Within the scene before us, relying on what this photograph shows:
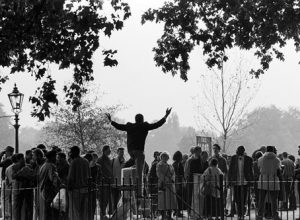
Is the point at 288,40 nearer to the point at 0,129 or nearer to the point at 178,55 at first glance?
the point at 178,55

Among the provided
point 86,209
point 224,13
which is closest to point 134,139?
point 86,209

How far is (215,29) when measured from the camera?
2139cm

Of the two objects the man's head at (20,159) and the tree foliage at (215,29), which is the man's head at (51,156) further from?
the tree foliage at (215,29)

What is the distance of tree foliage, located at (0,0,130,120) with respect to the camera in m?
17.7

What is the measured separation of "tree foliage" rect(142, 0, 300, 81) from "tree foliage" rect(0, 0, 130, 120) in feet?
9.37

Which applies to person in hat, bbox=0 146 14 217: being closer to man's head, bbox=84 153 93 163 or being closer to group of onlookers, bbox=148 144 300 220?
man's head, bbox=84 153 93 163

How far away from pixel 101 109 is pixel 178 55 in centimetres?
4034

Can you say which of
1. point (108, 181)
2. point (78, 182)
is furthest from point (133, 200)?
point (108, 181)

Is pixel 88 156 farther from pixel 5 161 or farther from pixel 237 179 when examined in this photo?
pixel 237 179

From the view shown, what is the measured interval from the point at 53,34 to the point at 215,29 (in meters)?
5.06

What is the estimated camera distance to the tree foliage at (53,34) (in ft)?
58.1

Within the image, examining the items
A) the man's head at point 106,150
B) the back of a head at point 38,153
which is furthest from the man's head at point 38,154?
the man's head at point 106,150

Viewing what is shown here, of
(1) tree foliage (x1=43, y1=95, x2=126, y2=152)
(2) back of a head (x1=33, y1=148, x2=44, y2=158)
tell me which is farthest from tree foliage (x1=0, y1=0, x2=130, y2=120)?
(1) tree foliage (x1=43, y1=95, x2=126, y2=152)

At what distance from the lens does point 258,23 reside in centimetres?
2069
